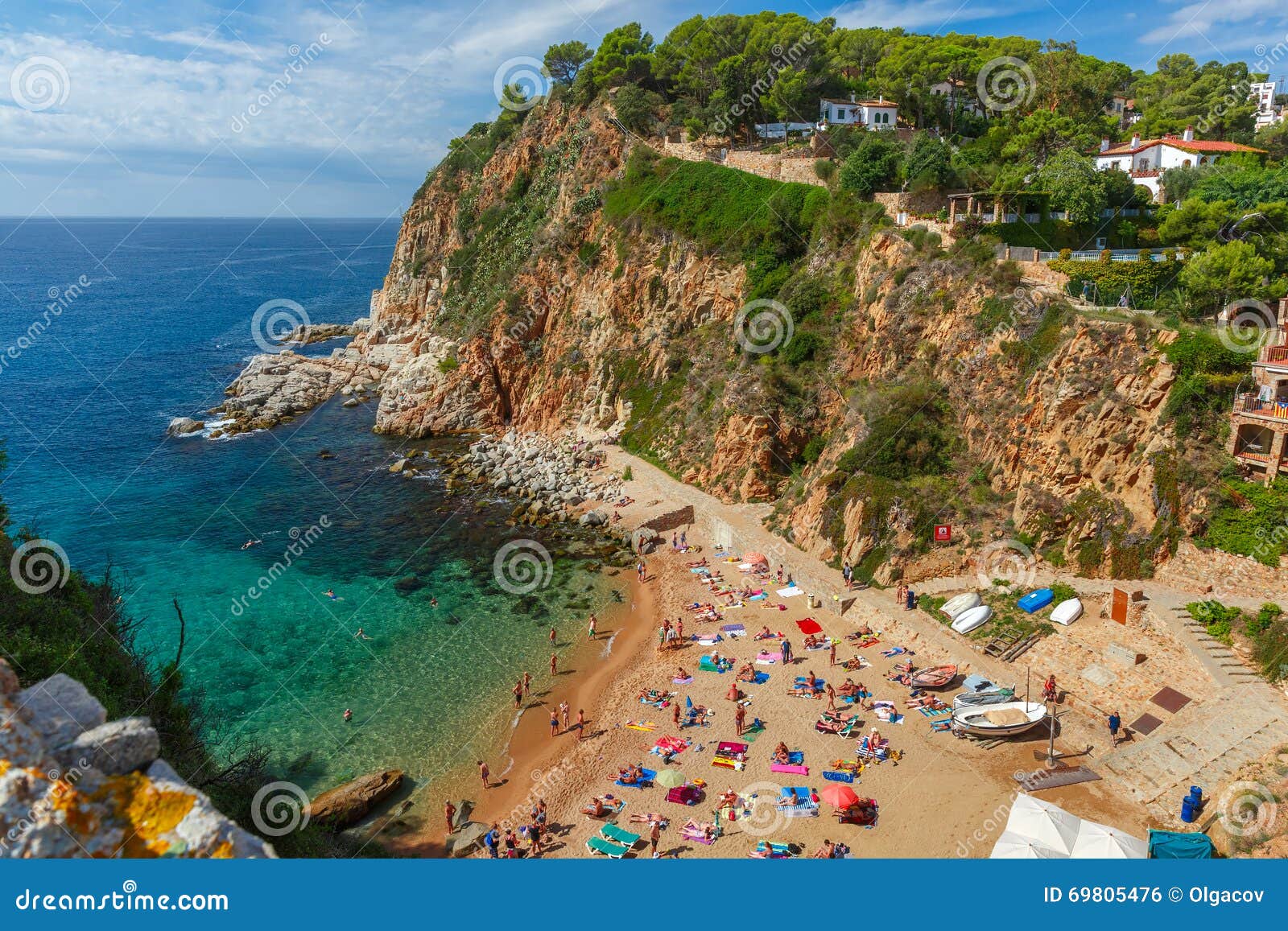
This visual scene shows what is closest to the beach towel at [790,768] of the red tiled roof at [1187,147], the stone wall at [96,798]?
the stone wall at [96,798]

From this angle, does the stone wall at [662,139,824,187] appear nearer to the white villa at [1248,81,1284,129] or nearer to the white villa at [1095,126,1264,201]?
the white villa at [1095,126,1264,201]

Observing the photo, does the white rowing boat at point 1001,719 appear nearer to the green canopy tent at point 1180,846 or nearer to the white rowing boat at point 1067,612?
the white rowing boat at point 1067,612

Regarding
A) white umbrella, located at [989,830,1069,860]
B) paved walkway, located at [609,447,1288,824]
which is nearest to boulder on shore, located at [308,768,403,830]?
white umbrella, located at [989,830,1069,860]

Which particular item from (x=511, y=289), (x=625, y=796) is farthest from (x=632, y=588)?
(x=511, y=289)

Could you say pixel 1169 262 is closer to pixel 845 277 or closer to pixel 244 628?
pixel 845 277

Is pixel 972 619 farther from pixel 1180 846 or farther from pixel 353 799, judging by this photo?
pixel 353 799

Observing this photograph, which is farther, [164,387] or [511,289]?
[164,387]
